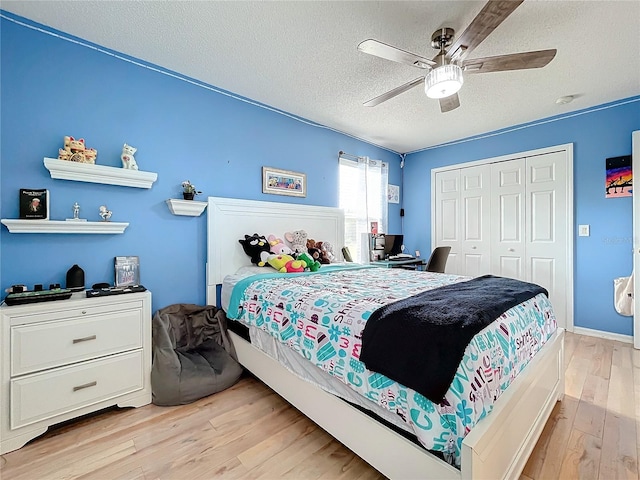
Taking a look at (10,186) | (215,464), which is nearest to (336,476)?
(215,464)

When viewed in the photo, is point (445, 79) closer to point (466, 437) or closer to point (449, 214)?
point (466, 437)

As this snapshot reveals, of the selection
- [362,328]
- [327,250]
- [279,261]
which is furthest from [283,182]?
[362,328]

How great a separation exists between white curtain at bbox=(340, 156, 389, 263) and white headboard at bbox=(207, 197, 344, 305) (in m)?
0.70

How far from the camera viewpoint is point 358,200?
13.5ft

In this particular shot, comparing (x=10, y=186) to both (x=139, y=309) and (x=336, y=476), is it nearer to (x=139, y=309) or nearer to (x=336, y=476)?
(x=139, y=309)

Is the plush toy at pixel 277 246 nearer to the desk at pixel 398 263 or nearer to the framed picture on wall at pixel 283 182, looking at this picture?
the framed picture on wall at pixel 283 182

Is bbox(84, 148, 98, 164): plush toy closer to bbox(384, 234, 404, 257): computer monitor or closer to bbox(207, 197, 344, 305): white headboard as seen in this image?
bbox(207, 197, 344, 305): white headboard

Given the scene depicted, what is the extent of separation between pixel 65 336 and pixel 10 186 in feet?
3.40

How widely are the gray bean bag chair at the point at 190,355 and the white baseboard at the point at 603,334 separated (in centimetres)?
378

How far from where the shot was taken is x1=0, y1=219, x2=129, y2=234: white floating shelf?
175 centimetres

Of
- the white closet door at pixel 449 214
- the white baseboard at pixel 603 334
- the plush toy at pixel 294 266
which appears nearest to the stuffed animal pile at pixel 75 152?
the plush toy at pixel 294 266

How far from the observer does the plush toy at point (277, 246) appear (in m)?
2.86

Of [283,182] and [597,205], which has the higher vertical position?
[283,182]

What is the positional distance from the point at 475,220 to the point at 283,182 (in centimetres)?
282
